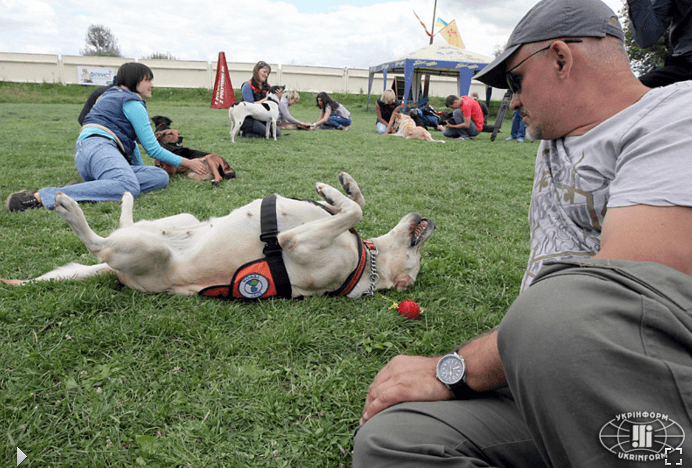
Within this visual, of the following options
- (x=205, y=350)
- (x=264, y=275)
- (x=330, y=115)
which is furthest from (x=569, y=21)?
(x=330, y=115)

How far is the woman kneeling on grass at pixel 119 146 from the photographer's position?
496cm

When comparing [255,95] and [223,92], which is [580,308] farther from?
[223,92]

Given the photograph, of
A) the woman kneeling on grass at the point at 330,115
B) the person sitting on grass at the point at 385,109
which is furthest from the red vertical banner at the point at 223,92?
the person sitting on grass at the point at 385,109

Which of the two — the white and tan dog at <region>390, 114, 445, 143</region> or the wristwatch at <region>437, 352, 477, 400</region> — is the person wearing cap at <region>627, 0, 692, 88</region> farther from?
the white and tan dog at <region>390, 114, 445, 143</region>

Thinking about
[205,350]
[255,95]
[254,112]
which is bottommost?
[205,350]

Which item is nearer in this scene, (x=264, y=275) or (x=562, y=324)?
(x=562, y=324)

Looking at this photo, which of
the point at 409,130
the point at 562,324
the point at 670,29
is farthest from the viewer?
the point at 409,130

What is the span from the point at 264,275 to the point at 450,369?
5.31 ft

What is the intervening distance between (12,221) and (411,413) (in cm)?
483

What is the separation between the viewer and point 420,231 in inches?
121

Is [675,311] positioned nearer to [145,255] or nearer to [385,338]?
[385,338]

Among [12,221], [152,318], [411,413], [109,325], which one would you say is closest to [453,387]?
[411,413]

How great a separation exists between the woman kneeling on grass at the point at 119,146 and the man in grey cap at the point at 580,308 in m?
4.84

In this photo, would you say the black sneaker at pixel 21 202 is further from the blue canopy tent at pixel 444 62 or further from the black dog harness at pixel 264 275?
the blue canopy tent at pixel 444 62
